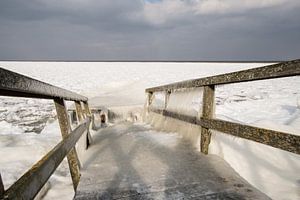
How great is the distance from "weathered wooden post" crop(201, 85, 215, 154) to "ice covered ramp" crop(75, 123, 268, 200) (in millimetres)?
156

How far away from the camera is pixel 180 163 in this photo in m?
2.93

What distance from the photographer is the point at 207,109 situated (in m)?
3.19

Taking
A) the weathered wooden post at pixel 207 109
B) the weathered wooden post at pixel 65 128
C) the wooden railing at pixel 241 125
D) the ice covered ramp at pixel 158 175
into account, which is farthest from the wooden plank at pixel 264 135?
the weathered wooden post at pixel 65 128

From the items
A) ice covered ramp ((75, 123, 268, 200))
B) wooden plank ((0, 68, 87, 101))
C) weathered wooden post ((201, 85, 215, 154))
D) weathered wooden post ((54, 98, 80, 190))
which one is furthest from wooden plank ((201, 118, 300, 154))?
wooden plank ((0, 68, 87, 101))

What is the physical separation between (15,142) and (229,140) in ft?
12.3

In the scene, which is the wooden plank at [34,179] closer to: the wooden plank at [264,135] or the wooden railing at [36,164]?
the wooden railing at [36,164]

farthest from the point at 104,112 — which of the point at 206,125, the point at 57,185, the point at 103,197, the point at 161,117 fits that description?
the point at 103,197

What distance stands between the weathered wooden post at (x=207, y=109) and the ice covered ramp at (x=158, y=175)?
6.2 inches

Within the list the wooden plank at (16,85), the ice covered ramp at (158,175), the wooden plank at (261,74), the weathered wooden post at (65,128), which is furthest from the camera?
the weathered wooden post at (65,128)

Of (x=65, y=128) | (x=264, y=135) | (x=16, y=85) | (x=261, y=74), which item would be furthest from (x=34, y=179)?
(x=261, y=74)

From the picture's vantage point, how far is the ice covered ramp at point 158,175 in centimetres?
216

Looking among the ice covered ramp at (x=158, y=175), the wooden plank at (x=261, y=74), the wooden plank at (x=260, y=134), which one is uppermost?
the wooden plank at (x=261, y=74)

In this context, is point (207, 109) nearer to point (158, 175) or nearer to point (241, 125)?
point (241, 125)

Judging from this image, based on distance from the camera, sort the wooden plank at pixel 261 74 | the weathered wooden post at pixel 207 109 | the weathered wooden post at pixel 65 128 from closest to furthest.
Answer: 1. the wooden plank at pixel 261 74
2. the weathered wooden post at pixel 65 128
3. the weathered wooden post at pixel 207 109
